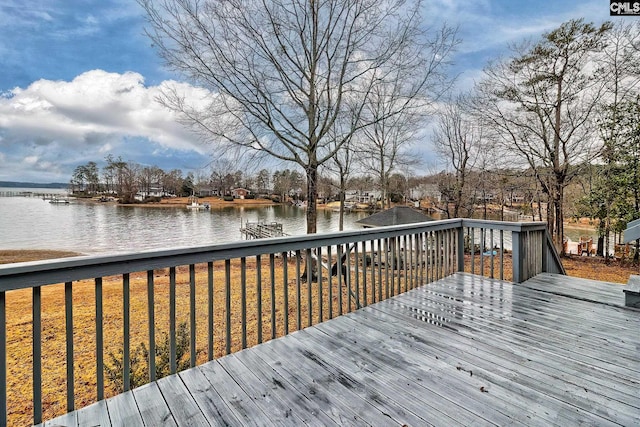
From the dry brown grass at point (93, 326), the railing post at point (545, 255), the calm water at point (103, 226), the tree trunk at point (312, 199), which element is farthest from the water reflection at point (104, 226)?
the railing post at point (545, 255)

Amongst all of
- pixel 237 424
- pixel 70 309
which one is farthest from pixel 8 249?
pixel 237 424

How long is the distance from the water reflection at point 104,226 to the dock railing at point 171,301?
355 cm

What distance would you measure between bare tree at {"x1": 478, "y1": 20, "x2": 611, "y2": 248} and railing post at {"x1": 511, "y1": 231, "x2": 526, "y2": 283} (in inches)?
340

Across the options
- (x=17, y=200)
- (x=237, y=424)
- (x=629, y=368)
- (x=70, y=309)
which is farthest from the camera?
(x=17, y=200)

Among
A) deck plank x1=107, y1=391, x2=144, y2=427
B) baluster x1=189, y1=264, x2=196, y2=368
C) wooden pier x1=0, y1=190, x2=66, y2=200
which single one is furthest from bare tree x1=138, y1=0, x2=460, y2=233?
wooden pier x1=0, y1=190, x2=66, y2=200

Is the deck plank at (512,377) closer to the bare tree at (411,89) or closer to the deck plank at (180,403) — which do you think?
the deck plank at (180,403)

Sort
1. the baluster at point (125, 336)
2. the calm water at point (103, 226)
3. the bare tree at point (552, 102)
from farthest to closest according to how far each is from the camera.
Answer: the calm water at point (103, 226) → the bare tree at point (552, 102) → the baluster at point (125, 336)

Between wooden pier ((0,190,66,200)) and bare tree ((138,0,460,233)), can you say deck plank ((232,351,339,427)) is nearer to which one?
bare tree ((138,0,460,233))

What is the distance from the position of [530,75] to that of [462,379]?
12.2 meters

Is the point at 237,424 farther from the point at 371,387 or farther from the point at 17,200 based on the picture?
the point at 17,200

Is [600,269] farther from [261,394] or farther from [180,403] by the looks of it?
[180,403]

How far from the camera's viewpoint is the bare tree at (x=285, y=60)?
5.93m

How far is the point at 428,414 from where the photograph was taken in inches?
64.0

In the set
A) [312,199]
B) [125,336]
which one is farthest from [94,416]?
[312,199]
